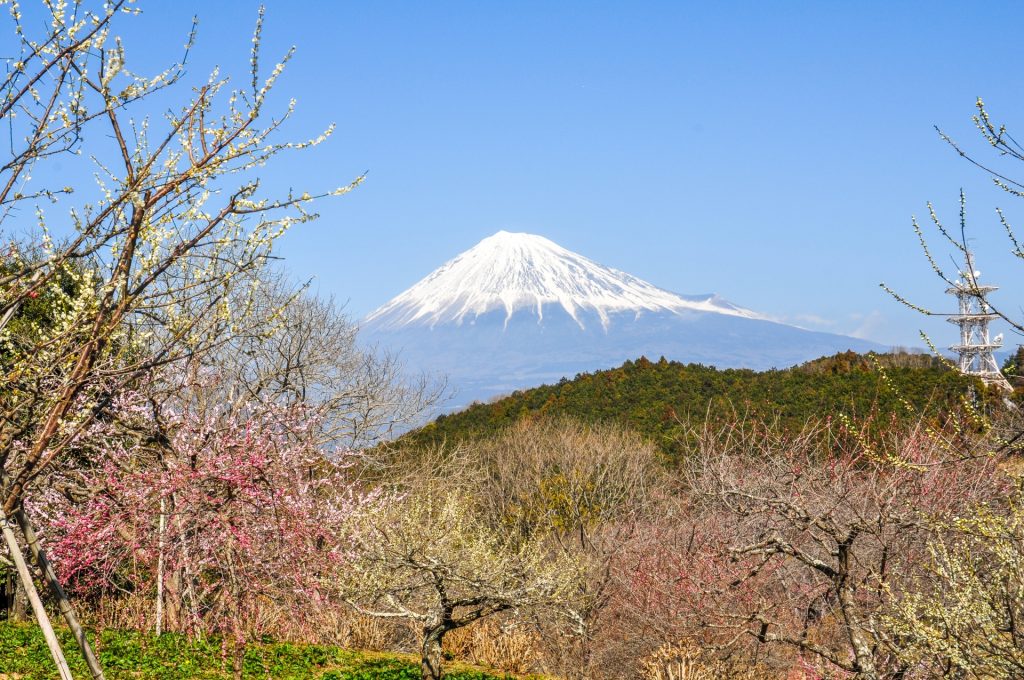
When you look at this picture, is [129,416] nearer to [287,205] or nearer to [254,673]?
[254,673]

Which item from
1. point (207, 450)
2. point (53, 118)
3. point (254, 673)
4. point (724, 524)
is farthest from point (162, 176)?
point (724, 524)

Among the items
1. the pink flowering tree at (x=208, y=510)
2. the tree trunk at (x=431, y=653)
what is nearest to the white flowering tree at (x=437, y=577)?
the tree trunk at (x=431, y=653)

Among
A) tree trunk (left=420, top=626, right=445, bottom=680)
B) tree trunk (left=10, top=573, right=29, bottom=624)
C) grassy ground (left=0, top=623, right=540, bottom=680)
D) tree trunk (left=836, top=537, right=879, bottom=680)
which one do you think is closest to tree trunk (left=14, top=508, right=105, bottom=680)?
tree trunk (left=836, top=537, right=879, bottom=680)

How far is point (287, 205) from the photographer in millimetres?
3977

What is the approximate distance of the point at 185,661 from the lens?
11.7 meters

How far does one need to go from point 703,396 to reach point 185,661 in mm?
21644

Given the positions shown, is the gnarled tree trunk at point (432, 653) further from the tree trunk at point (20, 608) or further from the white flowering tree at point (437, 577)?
the tree trunk at point (20, 608)

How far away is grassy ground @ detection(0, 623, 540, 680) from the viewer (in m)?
11.1

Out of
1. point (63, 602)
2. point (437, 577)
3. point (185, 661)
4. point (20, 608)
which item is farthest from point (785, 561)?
point (20, 608)

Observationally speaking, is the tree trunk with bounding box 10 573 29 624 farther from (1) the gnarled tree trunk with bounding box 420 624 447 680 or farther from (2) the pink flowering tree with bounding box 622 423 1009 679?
(2) the pink flowering tree with bounding box 622 423 1009 679

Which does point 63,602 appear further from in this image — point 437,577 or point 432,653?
point 432,653

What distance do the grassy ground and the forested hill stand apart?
13626mm

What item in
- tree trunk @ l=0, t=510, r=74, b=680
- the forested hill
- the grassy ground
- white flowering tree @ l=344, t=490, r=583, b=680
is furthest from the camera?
the forested hill

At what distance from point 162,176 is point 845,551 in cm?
671
